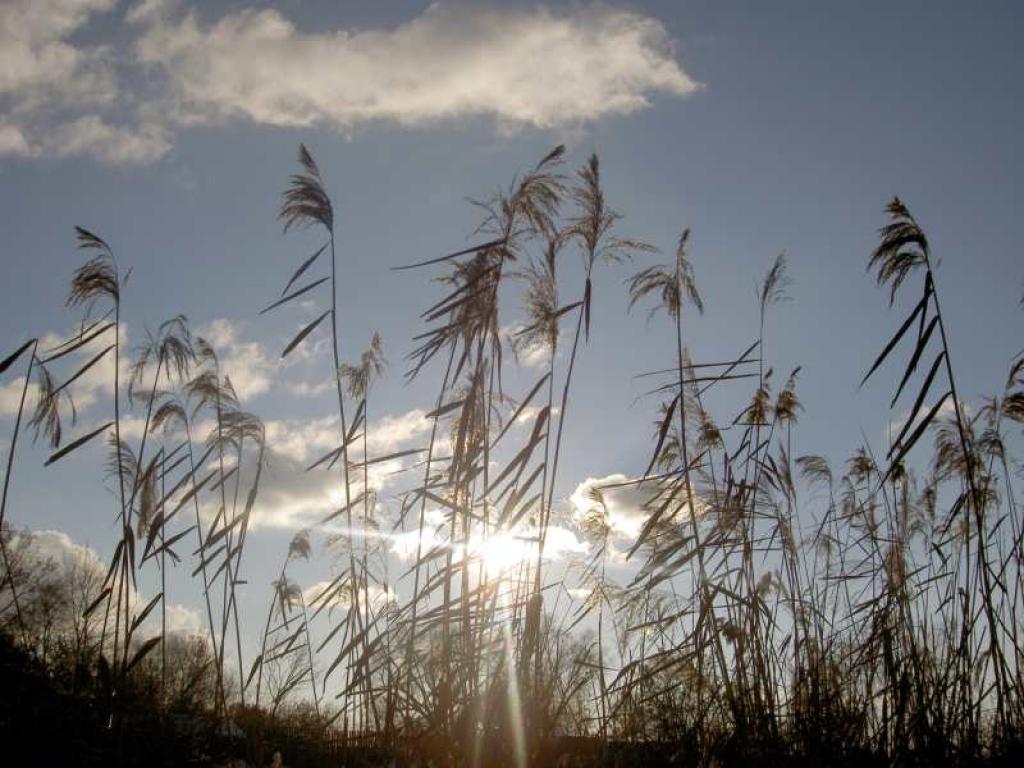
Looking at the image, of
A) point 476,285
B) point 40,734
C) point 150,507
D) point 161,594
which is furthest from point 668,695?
point 150,507

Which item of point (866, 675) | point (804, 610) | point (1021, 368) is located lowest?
point (866, 675)

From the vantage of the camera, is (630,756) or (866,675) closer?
(630,756)

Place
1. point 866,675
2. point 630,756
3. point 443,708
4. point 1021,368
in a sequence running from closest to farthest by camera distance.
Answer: point 443,708 < point 630,756 < point 866,675 < point 1021,368

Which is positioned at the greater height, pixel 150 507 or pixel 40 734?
pixel 150 507

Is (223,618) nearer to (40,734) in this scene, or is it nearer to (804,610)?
(40,734)

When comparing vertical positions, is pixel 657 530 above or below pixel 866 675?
above

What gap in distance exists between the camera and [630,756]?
12.3ft

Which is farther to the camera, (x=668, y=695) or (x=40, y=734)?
(x=668, y=695)

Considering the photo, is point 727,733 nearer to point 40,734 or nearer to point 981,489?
point 981,489

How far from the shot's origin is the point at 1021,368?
5.09 meters

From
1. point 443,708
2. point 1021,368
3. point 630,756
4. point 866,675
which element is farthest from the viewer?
point 1021,368

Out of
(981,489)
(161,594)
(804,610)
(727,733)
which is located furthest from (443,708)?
(981,489)

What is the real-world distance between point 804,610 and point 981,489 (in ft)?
5.06

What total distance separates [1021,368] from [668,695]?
3081mm
